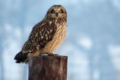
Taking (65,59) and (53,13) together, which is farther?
(53,13)

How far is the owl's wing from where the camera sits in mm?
5371

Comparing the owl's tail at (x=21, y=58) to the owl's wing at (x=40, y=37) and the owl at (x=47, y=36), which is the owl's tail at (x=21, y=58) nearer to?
the owl at (x=47, y=36)

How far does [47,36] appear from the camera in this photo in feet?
17.9

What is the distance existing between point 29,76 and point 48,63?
52 cm

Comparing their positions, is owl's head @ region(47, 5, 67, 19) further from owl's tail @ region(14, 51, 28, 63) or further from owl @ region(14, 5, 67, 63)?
owl's tail @ region(14, 51, 28, 63)

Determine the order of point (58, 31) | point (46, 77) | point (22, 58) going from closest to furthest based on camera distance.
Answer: point (46, 77) → point (22, 58) → point (58, 31)

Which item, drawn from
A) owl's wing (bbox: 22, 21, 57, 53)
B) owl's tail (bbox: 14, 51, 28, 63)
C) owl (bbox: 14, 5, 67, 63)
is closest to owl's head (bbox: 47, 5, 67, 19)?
owl (bbox: 14, 5, 67, 63)

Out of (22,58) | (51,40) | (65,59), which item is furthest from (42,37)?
(65,59)

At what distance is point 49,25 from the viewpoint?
5.52 m

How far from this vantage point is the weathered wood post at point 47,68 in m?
3.93

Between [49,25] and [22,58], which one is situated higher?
[49,25]

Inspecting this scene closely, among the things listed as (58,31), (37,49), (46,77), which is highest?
(58,31)

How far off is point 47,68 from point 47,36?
1644mm

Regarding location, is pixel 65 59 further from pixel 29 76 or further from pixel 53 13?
pixel 53 13
